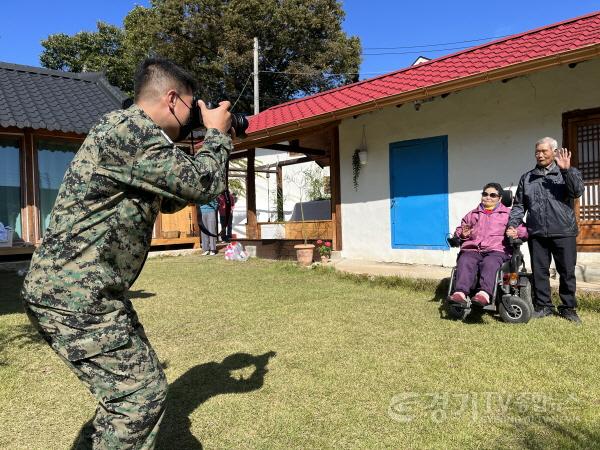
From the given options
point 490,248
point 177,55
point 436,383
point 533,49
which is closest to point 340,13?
point 177,55

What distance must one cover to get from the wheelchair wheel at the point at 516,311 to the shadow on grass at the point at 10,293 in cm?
513

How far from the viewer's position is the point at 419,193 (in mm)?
7359

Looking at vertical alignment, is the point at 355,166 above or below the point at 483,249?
above

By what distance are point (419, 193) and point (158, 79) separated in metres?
6.26

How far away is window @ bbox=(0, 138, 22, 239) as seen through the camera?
8.55m

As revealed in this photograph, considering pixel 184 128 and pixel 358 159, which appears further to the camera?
pixel 358 159

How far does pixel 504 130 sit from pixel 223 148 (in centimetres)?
589

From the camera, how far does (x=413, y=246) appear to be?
24.3 ft

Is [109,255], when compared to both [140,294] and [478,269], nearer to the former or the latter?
[478,269]

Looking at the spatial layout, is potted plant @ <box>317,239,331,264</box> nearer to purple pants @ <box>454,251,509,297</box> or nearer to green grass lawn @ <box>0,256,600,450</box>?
green grass lawn @ <box>0,256,600,450</box>

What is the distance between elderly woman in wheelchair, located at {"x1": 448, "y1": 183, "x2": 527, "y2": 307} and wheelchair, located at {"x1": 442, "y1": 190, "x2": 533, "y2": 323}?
0.15 feet

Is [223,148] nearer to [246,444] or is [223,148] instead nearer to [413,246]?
[246,444]

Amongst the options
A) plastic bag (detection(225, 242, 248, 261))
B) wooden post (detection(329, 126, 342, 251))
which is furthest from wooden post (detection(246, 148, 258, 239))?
wooden post (detection(329, 126, 342, 251))

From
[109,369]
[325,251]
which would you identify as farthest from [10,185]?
[109,369]
